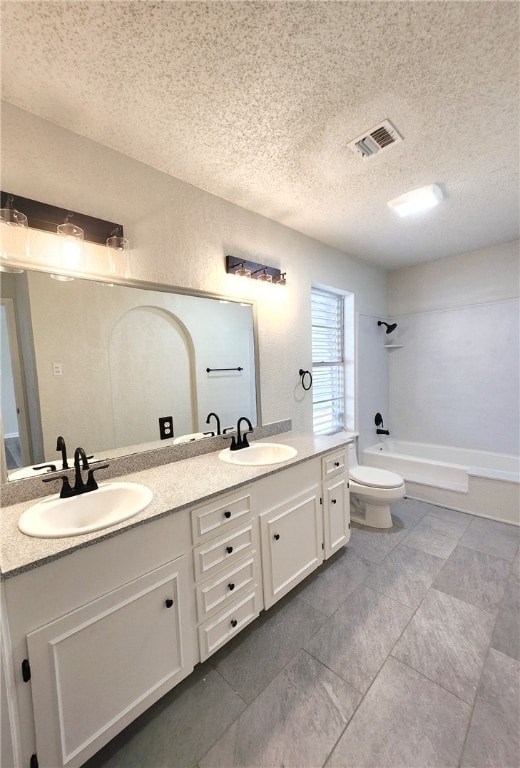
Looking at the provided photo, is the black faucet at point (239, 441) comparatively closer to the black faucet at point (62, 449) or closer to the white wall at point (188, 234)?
the white wall at point (188, 234)

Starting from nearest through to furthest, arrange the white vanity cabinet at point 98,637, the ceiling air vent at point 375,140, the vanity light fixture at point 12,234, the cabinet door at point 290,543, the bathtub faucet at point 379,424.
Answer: the white vanity cabinet at point 98,637
the vanity light fixture at point 12,234
the ceiling air vent at point 375,140
the cabinet door at point 290,543
the bathtub faucet at point 379,424

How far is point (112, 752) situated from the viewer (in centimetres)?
106

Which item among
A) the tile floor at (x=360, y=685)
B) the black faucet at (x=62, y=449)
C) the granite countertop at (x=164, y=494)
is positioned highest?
the black faucet at (x=62, y=449)

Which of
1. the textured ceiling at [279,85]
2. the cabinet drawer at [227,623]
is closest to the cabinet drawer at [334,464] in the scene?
the cabinet drawer at [227,623]

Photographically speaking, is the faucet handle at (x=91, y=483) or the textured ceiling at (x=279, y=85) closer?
the textured ceiling at (x=279, y=85)

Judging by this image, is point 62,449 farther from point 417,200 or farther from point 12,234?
point 417,200

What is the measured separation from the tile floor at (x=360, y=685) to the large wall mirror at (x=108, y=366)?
1.11 metres

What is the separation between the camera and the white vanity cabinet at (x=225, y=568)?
1.24m

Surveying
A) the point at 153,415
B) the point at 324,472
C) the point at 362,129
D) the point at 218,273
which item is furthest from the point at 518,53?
the point at 153,415

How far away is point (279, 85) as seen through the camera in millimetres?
1169

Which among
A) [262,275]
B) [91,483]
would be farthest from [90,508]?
[262,275]

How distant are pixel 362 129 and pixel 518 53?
0.57 metres

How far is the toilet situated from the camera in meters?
2.37

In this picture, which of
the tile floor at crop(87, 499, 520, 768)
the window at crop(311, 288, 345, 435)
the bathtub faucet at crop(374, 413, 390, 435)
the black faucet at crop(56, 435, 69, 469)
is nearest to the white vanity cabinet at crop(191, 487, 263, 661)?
the tile floor at crop(87, 499, 520, 768)
